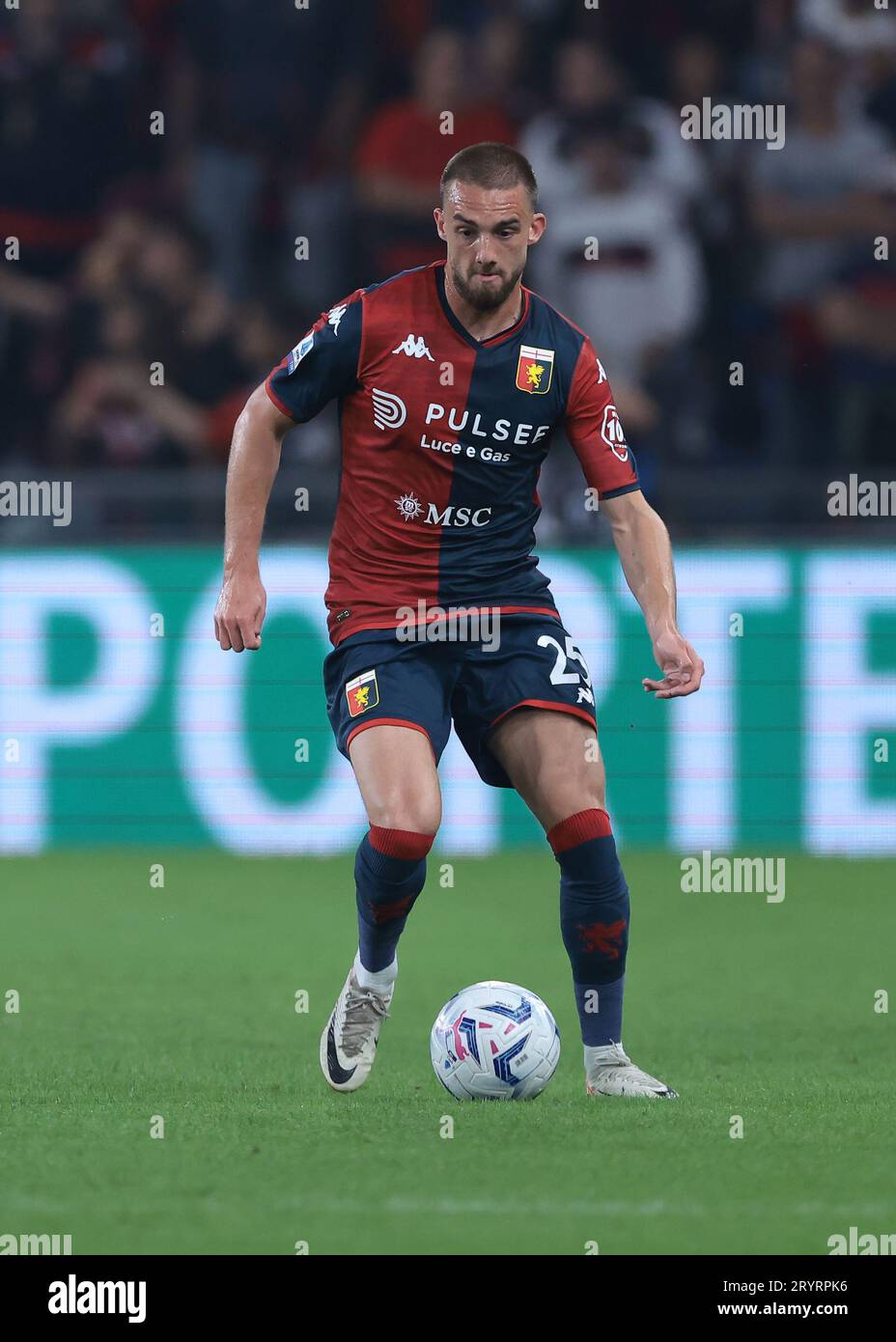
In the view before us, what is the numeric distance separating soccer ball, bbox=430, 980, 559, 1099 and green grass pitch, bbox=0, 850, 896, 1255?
0.24 feet

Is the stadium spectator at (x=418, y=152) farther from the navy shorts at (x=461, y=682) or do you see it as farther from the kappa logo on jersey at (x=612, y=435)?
the navy shorts at (x=461, y=682)

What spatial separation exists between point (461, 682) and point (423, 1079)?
1.06m

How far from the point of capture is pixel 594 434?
5.77 meters

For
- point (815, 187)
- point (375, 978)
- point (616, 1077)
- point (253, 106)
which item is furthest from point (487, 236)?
point (253, 106)

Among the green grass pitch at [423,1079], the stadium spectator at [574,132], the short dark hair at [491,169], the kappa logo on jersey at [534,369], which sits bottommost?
the green grass pitch at [423,1079]

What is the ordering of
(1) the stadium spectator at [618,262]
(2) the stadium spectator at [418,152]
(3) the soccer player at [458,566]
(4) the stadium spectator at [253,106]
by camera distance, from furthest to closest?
1. (4) the stadium spectator at [253,106]
2. (2) the stadium spectator at [418,152]
3. (1) the stadium spectator at [618,262]
4. (3) the soccer player at [458,566]

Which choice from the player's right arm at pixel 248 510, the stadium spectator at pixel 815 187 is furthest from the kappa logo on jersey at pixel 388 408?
the stadium spectator at pixel 815 187

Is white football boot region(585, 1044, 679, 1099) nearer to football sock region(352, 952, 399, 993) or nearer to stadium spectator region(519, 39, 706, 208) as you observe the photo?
football sock region(352, 952, 399, 993)

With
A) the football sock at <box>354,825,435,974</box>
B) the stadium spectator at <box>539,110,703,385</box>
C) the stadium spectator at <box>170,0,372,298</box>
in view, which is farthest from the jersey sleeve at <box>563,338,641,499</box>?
the stadium spectator at <box>170,0,372,298</box>

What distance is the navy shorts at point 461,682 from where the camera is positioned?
5645 mm

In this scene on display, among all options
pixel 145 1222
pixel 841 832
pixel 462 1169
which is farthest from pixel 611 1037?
pixel 841 832

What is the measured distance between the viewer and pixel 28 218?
13023 millimetres

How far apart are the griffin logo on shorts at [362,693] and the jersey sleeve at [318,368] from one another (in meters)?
0.67

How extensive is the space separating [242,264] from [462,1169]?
8900 millimetres
